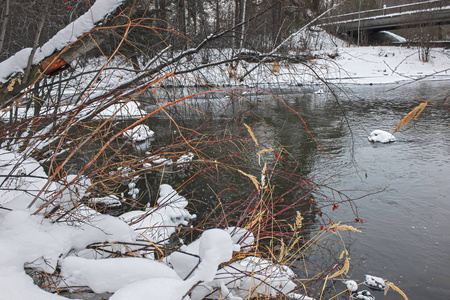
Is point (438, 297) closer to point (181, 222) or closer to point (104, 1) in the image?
point (181, 222)

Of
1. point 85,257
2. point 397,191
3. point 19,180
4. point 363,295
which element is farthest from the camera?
point 397,191

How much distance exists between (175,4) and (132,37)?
2.17ft

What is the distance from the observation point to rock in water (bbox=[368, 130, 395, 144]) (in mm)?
8680

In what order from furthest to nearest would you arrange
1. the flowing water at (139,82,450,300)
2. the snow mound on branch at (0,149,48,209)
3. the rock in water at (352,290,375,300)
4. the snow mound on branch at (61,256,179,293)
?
the flowing water at (139,82,450,300) < the rock in water at (352,290,375,300) < the snow mound on branch at (0,149,48,209) < the snow mound on branch at (61,256,179,293)

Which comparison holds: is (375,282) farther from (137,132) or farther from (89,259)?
(89,259)

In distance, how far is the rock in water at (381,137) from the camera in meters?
8.68

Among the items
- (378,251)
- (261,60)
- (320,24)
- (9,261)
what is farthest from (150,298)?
(378,251)

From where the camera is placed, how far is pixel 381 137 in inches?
346

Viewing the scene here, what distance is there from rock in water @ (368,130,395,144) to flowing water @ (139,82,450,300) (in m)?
0.19

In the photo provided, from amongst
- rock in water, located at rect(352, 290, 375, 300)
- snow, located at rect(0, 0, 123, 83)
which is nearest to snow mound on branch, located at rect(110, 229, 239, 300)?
snow, located at rect(0, 0, 123, 83)

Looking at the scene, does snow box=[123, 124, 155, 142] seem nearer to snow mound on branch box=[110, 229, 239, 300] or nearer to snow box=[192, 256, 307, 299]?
snow mound on branch box=[110, 229, 239, 300]

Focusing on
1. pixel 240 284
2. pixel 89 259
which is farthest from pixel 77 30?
pixel 240 284

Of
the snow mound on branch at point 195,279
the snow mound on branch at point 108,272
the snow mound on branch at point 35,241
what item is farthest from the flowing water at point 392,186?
the snow mound on branch at point 35,241

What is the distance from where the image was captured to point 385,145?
855 centimetres
